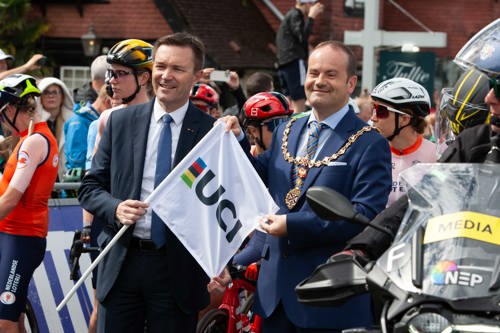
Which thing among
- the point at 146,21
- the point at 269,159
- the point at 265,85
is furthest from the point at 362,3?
the point at 269,159

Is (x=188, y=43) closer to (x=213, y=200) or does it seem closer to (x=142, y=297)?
(x=213, y=200)

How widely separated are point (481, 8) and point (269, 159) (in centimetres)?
2026

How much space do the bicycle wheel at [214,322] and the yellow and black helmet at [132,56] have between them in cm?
193

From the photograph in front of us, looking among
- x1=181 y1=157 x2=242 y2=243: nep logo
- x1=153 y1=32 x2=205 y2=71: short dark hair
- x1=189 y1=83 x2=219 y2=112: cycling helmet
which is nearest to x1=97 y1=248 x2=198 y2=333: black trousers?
x1=181 y1=157 x2=242 y2=243: nep logo

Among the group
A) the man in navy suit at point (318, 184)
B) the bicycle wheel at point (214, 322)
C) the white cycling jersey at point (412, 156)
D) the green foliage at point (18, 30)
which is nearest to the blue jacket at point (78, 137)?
the bicycle wheel at point (214, 322)

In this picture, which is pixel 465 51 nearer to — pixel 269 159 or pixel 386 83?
pixel 269 159

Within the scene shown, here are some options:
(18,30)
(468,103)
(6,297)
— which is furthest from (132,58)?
(18,30)

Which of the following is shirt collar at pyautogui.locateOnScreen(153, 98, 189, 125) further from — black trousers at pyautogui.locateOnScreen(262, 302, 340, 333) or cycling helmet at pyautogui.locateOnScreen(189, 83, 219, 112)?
cycling helmet at pyautogui.locateOnScreen(189, 83, 219, 112)

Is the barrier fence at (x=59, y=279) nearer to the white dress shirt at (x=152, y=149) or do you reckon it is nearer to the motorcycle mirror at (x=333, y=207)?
the white dress shirt at (x=152, y=149)

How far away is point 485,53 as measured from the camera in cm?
431

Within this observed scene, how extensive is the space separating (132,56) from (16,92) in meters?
0.95

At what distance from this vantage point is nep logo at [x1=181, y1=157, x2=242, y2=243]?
593 centimetres

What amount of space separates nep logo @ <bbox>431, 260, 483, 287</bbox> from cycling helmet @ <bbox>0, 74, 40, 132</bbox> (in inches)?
193

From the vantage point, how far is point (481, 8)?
25219 millimetres
